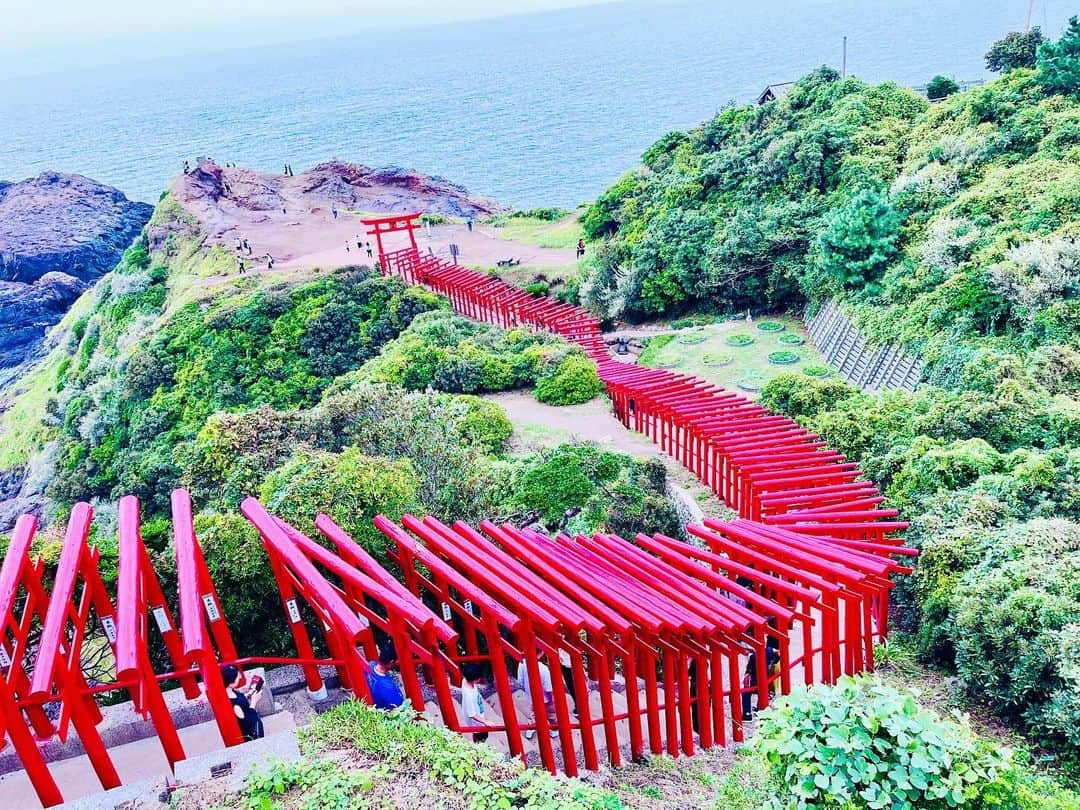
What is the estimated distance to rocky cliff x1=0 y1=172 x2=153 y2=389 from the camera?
2761 inches

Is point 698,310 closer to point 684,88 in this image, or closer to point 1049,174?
point 1049,174

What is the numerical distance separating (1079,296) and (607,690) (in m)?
19.8

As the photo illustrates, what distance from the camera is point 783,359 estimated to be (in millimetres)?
32969

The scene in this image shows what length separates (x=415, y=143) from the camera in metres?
146

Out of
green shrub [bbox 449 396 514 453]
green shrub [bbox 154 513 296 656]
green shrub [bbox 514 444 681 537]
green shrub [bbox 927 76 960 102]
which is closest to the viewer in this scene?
green shrub [bbox 154 513 296 656]

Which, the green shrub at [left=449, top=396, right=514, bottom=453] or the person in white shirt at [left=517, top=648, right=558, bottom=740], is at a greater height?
Answer: the person in white shirt at [left=517, top=648, right=558, bottom=740]

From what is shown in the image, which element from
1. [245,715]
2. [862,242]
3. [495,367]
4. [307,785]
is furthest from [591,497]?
[862,242]

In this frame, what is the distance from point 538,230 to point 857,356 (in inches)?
1264

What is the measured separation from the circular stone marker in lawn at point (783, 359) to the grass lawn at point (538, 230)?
22.6m

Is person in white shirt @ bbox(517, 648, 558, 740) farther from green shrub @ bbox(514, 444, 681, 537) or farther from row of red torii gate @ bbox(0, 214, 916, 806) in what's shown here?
green shrub @ bbox(514, 444, 681, 537)

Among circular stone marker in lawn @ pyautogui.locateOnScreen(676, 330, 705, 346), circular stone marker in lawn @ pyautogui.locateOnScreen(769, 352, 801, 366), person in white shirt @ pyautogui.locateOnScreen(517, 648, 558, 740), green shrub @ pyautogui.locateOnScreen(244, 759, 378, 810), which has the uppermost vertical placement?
green shrub @ pyautogui.locateOnScreen(244, 759, 378, 810)

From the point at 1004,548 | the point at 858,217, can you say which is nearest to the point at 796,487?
the point at 1004,548

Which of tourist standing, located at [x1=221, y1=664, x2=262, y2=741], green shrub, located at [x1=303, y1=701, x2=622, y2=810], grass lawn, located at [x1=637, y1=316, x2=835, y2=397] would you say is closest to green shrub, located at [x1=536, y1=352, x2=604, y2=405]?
grass lawn, located at [x1=637, y1=316, x2=835, y2=397]

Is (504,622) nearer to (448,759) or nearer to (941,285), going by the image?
(448,759)
